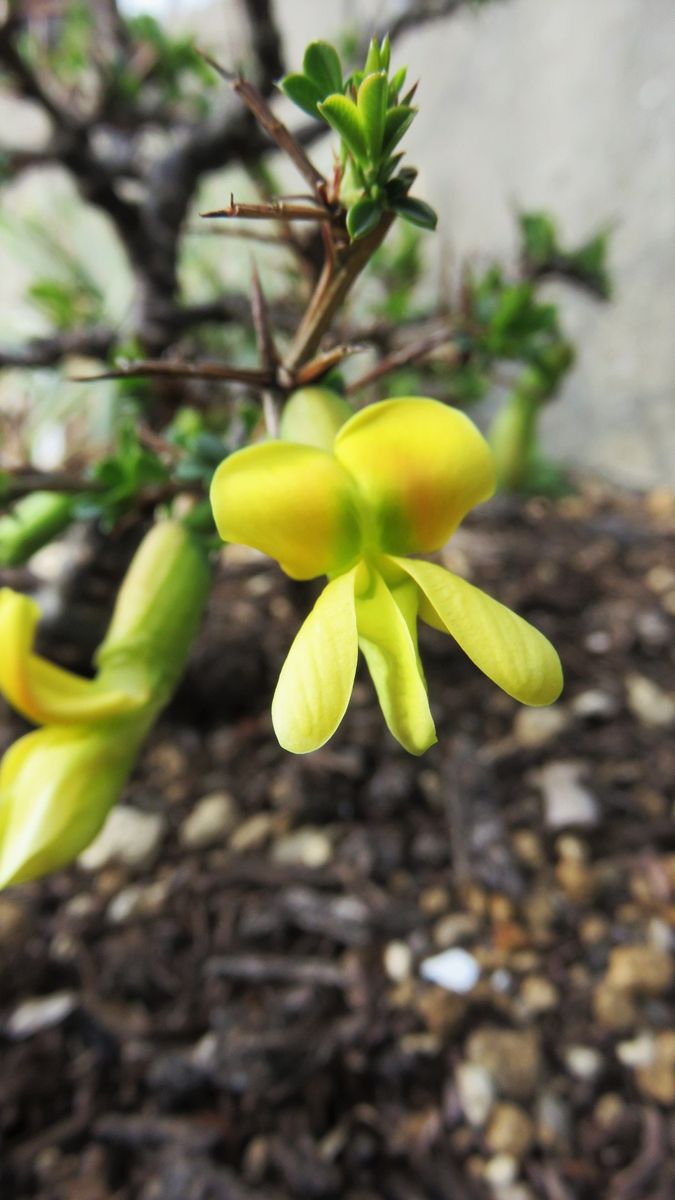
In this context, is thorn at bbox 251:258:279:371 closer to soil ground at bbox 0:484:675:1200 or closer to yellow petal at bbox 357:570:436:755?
yellow petal at bbox 357:570:436:755

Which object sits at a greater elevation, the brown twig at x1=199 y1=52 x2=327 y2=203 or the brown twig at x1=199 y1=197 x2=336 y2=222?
the brown twig at x1=199 y1=52 x2=327 y2=203

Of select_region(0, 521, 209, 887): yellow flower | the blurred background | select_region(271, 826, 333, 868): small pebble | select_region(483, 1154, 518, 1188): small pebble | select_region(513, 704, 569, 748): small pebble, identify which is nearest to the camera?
select_region(0, 521, 209, 887): yellow flower

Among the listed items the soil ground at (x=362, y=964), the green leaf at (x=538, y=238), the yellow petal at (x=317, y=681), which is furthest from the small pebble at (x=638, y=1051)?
the green leaf at (x=538, y=238)

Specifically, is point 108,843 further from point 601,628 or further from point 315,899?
point 601,628

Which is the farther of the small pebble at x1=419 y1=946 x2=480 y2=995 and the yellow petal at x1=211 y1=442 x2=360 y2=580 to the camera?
the small pebble at x1=419 y1=946 x2=480 y2=995

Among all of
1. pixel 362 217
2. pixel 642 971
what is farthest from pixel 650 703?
pixel 362 217

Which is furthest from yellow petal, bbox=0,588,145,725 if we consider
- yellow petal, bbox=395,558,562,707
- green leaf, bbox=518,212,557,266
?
green leaf, bbox=518,212,557,266

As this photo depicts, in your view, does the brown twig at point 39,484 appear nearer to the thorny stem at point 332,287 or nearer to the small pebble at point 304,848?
the thorny stem at point 332,287
